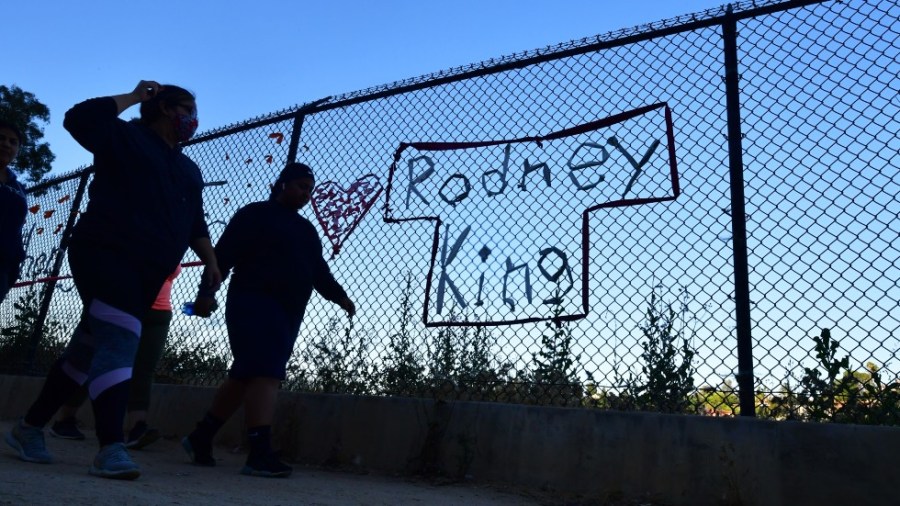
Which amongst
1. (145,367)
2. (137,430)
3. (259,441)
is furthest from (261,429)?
(145,367)

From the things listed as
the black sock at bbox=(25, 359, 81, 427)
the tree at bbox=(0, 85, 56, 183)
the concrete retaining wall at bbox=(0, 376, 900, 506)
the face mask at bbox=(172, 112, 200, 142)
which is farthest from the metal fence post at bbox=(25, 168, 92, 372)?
the tree at bbox=(0, 85, 56, 183)

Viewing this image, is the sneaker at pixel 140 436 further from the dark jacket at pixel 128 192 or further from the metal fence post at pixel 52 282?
the metal fence post at pixel 52 282

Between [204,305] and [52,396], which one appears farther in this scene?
[204,305]

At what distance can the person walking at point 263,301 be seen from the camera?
3.40m

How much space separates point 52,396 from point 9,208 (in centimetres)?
100

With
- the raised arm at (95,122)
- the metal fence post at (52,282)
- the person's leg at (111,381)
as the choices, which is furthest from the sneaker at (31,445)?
the metal fence post at (52,282)

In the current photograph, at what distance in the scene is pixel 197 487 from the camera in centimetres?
277

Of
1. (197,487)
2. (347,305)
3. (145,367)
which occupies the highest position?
(347,305)

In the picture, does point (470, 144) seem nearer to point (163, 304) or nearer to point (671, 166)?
point (671, 166)

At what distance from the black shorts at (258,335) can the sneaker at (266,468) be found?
0.35 metres

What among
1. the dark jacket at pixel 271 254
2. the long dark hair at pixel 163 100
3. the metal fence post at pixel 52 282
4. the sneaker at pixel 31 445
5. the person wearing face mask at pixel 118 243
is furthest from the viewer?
the metal fence post at pixel 52 282

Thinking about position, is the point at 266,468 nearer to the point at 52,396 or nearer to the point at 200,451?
the point at 200,451

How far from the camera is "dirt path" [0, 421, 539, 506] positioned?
2.26m

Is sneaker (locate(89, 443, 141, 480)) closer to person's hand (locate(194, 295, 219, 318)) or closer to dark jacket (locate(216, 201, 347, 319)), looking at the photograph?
person's hand (locate(194, 295, 219, 318))
